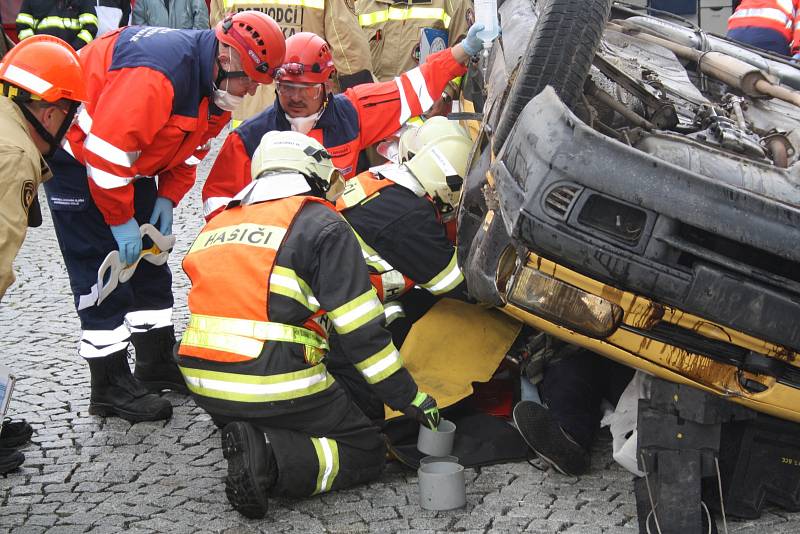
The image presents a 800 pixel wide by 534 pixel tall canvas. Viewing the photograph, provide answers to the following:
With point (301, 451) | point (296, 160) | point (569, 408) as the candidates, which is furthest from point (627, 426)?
point (296, 160)

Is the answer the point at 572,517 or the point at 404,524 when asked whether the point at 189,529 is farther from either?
the point at 572,517

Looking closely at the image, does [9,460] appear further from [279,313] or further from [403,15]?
[403,15]

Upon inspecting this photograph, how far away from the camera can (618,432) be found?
10.9 ft

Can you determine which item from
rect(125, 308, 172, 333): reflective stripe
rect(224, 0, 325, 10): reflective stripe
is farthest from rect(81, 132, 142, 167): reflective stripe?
rect(224, 0, 325, 10): reflective stripe

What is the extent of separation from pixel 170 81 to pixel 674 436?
2.54 metres

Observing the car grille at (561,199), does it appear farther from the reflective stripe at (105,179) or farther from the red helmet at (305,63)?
the red helmet at (305,63)

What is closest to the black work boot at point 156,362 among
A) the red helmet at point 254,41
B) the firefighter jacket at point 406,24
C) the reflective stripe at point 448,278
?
the red helmet at point 254,41

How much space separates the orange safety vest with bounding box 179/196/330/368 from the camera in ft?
11.1

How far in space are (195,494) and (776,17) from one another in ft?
16.8

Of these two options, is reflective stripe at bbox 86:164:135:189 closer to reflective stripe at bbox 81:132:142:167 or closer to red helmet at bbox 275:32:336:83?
reflective stripe at bbox 81:132:142:167

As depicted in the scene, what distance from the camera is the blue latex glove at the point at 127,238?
14.3ft

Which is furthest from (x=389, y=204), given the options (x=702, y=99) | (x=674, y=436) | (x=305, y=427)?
(x=674, y=436)

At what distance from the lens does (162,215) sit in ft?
15.7

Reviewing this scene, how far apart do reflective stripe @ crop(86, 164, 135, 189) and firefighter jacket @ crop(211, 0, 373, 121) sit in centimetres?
252
